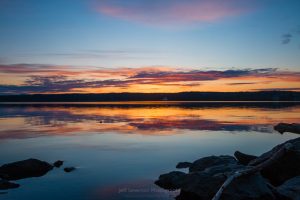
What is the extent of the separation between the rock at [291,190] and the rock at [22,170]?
11.4 metres

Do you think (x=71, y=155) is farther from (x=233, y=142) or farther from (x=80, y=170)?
(x=233, y=142)

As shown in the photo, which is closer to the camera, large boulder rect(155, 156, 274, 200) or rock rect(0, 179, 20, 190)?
large boulder rect(155, 156, 274, 200)

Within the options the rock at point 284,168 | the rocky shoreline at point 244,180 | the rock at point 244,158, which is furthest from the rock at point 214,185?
the rock at point 244,158

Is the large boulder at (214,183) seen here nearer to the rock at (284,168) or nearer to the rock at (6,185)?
the rock at (284,168)

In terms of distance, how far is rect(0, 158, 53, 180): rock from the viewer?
1585 centimetres

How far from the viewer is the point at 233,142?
27531 millimetres

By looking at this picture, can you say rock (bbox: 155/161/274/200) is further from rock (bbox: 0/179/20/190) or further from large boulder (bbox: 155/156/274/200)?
rock (bbox: 0/179/20/190)

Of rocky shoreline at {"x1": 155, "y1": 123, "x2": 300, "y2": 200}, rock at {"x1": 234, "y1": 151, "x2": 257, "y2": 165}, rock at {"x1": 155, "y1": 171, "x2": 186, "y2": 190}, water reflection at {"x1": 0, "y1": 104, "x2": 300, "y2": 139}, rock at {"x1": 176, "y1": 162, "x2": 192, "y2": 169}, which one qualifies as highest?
rocky shoreline at {"x1": 155, "y1": 123, "x2": 300, "y2": 200}

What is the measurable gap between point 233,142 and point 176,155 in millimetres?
7391

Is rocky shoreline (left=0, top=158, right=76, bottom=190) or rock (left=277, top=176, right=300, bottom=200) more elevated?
rock (left=277, top=176, right=300, bottom=200)

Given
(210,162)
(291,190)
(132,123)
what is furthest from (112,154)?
(132,123)

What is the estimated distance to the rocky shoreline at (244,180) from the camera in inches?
380

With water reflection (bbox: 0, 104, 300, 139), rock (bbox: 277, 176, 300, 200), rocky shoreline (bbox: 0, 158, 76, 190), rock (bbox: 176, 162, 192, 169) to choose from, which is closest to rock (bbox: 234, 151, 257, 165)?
rock (bbox: 176, 162, 192, 169)

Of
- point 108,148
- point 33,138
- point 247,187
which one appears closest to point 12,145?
point 33,138
